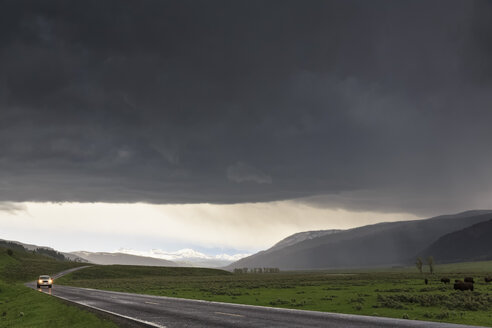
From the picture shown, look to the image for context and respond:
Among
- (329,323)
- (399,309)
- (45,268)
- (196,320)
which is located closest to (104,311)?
(196,320)

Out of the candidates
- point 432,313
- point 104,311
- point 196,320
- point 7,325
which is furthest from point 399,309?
point 7,325

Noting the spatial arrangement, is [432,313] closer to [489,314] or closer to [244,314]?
[489,314]

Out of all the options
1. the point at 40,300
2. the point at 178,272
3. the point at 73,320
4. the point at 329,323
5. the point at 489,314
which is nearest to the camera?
the point at 329,323

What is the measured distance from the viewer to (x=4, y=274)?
111m

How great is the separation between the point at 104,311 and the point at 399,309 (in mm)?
21547

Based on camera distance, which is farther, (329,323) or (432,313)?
(432,313)

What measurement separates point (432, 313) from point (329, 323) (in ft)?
38.3

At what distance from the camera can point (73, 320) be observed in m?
26.0

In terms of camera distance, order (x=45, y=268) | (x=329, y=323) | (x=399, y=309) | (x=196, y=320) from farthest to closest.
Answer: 1. (x=45, y=268)
2. (x=399, y=309)
3. (x=196, y=320)
4. (x=329, y=323)

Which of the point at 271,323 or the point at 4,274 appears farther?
the point at 4,274

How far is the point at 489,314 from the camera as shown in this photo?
30.6 m

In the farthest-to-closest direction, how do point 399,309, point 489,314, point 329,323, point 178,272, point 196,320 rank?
point 178,272 → point 399,309 → point 489,314 → point 196,320 → point 329,323

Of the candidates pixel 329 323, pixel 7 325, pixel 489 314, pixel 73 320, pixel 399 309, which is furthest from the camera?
pixel 399 309

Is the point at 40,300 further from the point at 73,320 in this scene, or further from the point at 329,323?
the point at 329,323
